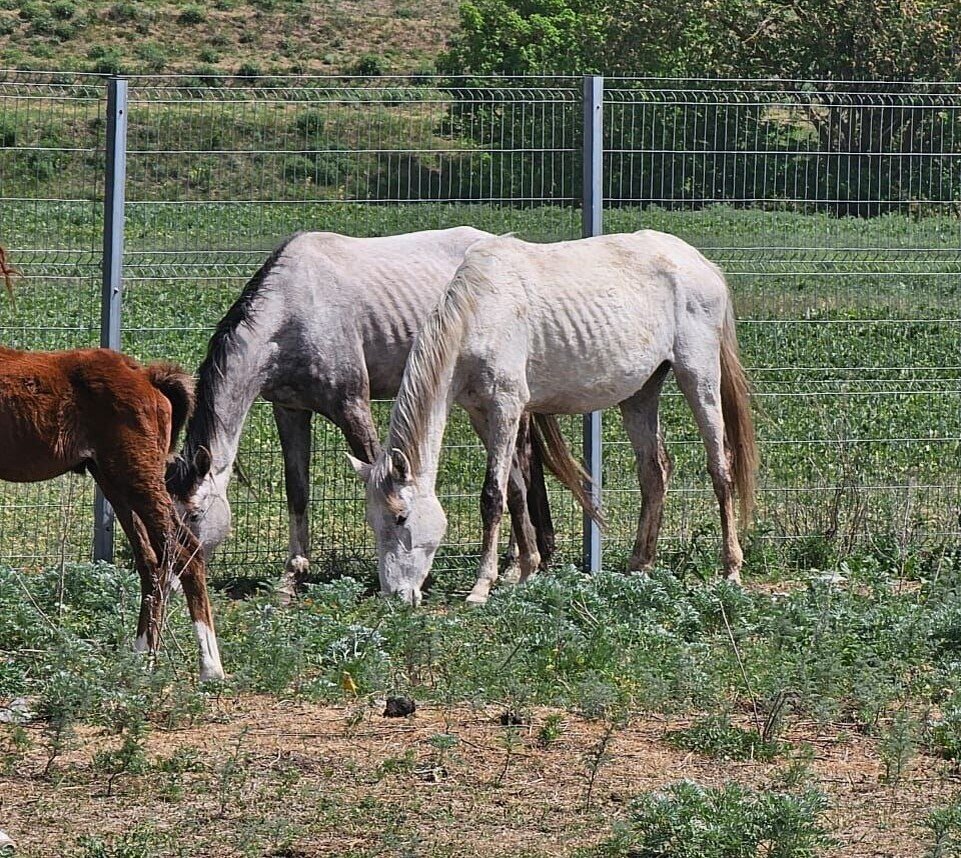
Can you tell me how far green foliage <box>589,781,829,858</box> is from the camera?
437 cm

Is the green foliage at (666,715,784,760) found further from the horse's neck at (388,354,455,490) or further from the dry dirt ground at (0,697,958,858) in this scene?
the horse's neck at (388,354,455,490)

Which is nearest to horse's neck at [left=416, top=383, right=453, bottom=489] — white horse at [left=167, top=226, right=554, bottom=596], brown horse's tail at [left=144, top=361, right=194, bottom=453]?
white horse at [left=167, top=226, right=554, bottom=596]

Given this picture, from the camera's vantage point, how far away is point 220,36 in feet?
202

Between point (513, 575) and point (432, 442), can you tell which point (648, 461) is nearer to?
point (513, 575)

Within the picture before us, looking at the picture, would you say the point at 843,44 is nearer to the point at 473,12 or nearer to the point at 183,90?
the point at 473,12

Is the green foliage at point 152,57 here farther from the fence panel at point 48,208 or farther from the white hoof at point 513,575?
the white hoof at point 513,575

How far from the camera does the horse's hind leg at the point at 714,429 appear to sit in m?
9.18

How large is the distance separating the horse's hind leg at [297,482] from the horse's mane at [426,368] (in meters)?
1.24

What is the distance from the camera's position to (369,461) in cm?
877

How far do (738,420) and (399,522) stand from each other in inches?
98.1

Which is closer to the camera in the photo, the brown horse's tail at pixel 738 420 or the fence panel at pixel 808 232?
the brown horse's tail at pixel 738 420

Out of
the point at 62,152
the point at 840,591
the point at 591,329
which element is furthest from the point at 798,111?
the point at 62,152

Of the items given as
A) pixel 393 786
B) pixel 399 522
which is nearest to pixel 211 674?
pixel 393 786

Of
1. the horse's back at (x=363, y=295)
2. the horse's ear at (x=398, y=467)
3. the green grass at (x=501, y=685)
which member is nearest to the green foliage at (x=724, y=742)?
the green grass at (x=501, y=685)
